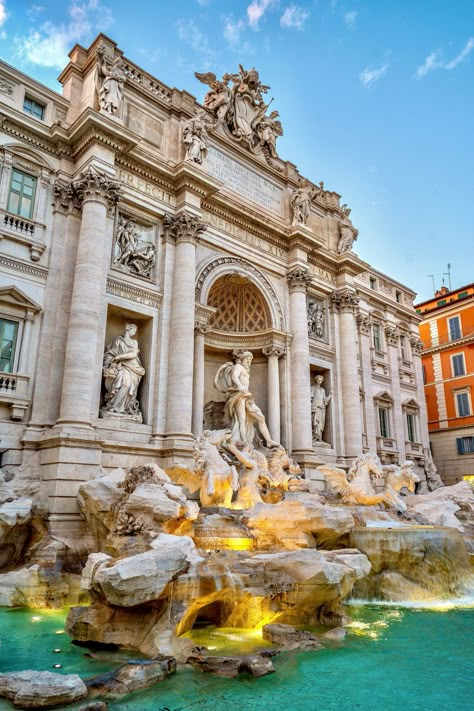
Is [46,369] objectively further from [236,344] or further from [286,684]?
[286,684]

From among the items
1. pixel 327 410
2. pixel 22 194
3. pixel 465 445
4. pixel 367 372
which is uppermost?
pixel 22 194

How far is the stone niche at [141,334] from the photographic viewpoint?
14016 mm

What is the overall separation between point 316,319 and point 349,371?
2421 millimetres

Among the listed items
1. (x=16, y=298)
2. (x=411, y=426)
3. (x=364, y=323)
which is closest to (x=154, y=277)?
(x=16, y=298)

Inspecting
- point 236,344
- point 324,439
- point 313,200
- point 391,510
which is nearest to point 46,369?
point 236,344

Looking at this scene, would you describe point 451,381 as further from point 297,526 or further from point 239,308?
point 297,526

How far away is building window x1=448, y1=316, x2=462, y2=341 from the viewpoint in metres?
29.0

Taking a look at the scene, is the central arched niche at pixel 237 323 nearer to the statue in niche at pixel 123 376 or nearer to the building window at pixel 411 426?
the statue in niche at pixel 123 376

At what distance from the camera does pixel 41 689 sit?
4883 mm

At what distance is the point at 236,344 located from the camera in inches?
727

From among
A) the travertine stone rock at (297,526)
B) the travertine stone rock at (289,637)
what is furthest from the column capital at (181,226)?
the travertine stone rock at (289,637)

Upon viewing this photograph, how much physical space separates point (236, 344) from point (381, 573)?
9.97m

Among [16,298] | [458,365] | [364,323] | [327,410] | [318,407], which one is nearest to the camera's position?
[16,298]

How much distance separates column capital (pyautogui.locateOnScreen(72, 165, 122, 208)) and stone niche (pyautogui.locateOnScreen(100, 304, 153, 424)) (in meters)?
2.83
